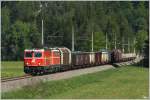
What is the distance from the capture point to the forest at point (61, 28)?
355 ft

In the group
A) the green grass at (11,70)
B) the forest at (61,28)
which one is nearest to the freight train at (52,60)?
the green grass at (11,70)

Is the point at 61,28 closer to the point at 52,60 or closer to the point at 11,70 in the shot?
the point at 11,70

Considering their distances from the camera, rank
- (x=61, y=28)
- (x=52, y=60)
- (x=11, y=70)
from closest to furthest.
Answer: (x=52, y=60)
(x=11, y=70)
(x=61, y=28)

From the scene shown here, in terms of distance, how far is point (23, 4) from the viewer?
5103 inches

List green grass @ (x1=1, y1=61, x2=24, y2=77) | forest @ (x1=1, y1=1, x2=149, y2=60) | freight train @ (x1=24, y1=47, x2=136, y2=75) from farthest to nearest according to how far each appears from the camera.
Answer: forest @ (x1=1, y1=1, x2=149, y2=60) → green grass @ (x1=1, y1=61, x2=24, y2=77) → freight train @ (x1=24, y1=47, x2=136, y2=75)

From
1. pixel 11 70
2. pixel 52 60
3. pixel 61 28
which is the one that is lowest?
pixel 11 70

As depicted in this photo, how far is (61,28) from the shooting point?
11431 cm

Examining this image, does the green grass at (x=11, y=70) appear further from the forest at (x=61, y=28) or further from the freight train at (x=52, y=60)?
the forest at (x=61, y=28)

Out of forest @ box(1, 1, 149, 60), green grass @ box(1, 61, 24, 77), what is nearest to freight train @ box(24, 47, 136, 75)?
green grass @ box(1, 61, 24, 77)

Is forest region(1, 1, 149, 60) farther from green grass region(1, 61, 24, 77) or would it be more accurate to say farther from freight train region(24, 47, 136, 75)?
freight train region(24, 47, 136, 75)

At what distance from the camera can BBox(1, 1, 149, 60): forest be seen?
10836 centimetres

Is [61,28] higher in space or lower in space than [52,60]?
higher

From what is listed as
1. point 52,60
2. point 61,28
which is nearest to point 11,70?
point 52,60

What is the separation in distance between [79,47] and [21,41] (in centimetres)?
1683
